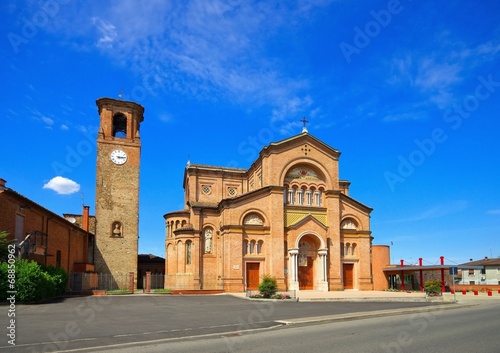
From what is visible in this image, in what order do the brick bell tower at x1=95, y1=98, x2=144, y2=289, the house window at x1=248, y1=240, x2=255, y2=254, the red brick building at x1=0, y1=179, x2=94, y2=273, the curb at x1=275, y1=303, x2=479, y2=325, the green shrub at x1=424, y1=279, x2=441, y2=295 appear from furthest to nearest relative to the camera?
the brick bell tower at x1=95, y1=98, x2=144, y2=289, the house window at x1=248, y1=240, x2=255, y2=254, the green shrub at x1=424, y1=279, x2=441, y2=295, the red brick building at x1=0, y1=179, x2=94, y2=273, the curb at x1=275, y1=303, x2=479, y2=325

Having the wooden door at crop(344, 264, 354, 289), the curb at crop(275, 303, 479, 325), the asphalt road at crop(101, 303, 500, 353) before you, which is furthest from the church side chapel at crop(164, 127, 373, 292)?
the asphalt road at crop(101, 303, 500, 353)

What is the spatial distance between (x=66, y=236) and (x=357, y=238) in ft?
92.4

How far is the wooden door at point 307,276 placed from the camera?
41.3 meters

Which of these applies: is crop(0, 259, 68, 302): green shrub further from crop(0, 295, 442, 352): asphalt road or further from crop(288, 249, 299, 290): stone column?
crop(288, 249, 299, 290): stone column

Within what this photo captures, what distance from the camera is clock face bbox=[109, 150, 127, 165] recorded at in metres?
45.8

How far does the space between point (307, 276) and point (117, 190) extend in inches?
848

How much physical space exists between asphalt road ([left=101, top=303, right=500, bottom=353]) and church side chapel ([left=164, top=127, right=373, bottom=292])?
946 inches

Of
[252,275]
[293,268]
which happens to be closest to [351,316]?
[293,268]

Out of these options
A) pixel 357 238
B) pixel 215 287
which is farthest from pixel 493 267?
pixel 215 287

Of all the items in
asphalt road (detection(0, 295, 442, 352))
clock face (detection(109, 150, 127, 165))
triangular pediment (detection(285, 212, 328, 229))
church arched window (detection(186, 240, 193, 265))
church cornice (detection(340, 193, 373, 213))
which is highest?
clock face (detection(109, 150, 127, 165))

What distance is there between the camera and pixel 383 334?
13.3 meters

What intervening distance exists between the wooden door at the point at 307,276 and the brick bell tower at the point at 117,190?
16.4 meters

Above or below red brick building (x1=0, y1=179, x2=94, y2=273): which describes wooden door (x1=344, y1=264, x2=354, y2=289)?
below

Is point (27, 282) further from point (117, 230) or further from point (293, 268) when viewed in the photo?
point (293, 268)
